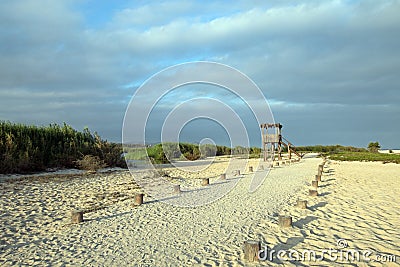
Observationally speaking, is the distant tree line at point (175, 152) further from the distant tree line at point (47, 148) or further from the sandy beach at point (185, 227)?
the sandy beach at point (185, 227)

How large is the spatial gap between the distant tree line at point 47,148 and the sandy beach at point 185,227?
2982 mm

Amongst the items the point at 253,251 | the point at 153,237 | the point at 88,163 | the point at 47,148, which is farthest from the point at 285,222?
the point at 47,148

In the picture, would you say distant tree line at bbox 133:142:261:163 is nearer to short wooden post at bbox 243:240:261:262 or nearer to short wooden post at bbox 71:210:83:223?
short wooden post at bbox 71:210:83:223

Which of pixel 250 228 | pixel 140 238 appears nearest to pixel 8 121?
pixel 140 238

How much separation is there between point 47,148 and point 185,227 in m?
12.2

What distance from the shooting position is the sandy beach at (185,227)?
5.09 m

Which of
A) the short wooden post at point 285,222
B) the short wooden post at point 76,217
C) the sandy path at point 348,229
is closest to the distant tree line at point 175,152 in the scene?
the short wooden post at point 76,217

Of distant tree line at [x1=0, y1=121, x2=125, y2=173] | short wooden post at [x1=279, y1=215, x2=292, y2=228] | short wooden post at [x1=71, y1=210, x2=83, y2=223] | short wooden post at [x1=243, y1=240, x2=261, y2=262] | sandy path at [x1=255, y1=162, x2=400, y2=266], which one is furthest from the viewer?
distant tree line at [x1=0, y1=121, x2=125, y2=173]

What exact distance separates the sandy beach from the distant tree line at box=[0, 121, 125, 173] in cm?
298

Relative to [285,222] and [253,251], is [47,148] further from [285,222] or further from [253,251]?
[253,251]

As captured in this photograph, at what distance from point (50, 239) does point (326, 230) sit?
5.70m

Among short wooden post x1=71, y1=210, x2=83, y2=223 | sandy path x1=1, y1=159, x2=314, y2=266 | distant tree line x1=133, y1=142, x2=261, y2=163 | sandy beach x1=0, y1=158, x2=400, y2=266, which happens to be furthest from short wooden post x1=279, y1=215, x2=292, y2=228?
distant tree line x1=133, y1=142, x2=261, y2=163

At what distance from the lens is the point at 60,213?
815 centimetres

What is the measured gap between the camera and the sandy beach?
5090 mm
